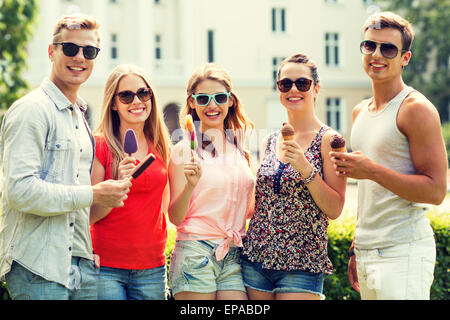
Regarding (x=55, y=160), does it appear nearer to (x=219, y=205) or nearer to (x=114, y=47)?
(x=219, y=205)

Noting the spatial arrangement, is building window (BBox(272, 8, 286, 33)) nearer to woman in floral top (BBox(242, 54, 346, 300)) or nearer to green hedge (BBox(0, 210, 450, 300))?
green hedge (BBox(0, 210, 450, 300))

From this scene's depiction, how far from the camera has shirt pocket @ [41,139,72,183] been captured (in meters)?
3.31

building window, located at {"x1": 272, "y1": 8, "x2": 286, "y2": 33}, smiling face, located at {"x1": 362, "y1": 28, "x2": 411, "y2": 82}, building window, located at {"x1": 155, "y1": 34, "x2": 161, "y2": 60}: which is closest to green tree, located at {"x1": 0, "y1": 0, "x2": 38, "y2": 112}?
smiling face, located at {"x1": 362, "y1": 28, "x2": 411, "y2": 82}

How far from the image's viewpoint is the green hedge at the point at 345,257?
5.46m

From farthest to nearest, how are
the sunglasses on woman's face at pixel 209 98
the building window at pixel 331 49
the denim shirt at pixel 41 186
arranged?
the building window at pixel 331 49 → the sunglasses on woman's face at pixel 209 98 → the denim shirt at pixel 41 186

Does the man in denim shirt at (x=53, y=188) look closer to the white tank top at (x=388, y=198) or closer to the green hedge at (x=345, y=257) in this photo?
the white tank top at (x=388, y=198)

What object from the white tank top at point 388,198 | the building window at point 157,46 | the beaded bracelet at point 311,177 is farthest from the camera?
the building window at point 157,46

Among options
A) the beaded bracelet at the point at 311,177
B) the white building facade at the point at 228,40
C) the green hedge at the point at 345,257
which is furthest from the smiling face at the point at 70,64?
the white building facade at the point at 228,40

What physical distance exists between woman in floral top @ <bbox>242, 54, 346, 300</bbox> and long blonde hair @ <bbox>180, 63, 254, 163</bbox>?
39 cm

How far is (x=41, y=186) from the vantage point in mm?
3160

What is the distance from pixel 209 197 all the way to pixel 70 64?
1.22m

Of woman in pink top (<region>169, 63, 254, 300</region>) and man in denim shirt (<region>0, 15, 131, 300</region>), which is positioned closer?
man in denim shirt (<region>0, 15, 131, 300</region>)

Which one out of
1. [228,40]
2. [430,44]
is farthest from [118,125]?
[430,44]

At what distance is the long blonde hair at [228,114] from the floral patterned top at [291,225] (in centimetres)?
47
